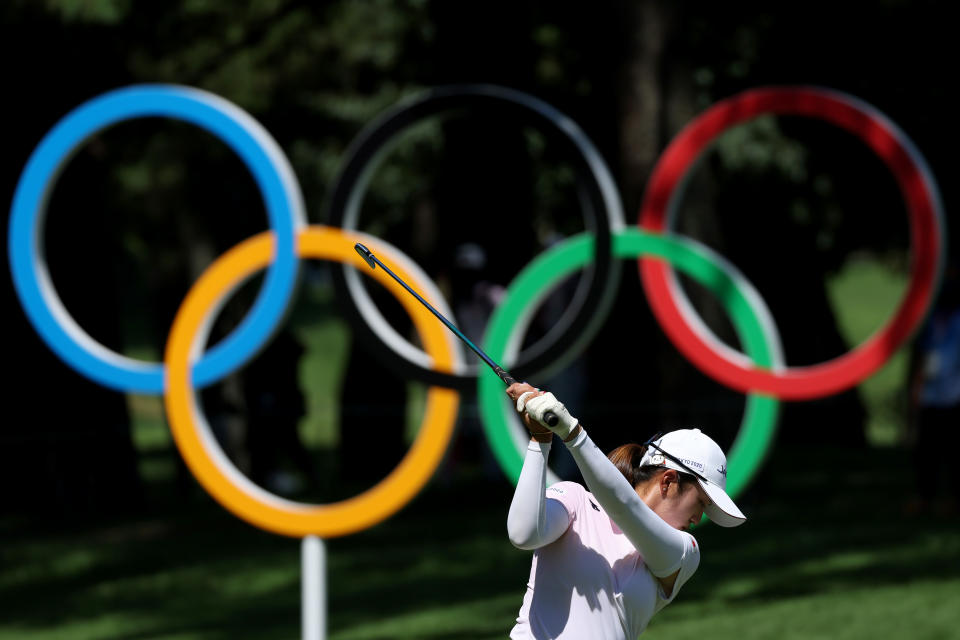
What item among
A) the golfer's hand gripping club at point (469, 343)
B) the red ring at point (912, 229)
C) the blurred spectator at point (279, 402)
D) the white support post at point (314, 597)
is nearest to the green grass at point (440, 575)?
the blurred spectator at point (279, 402)

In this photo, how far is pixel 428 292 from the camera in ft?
26.0

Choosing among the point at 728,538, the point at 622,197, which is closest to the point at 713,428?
the point at 728,538

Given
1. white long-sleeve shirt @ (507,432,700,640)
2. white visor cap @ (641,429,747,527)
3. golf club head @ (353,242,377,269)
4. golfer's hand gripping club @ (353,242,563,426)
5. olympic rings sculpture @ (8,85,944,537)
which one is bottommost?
white long-sleeve shirt @ (507,432,700,640)

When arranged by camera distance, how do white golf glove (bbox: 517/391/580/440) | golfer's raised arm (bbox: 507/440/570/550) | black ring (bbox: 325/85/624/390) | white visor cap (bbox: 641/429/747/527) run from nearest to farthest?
white golf glove (bbox: 517/391/580/440) → golfer's raised arm (bbox: 507/440/570/550) → white visor cap (bbox: 641/429/747/527) → black ring (bbox: 325/85/624/390)

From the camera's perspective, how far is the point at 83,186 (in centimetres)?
1224

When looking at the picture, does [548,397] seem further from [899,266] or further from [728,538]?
[899,266]

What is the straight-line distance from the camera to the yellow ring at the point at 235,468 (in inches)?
297

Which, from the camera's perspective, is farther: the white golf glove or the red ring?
the red ring

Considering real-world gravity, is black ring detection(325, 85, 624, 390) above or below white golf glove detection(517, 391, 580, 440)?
above

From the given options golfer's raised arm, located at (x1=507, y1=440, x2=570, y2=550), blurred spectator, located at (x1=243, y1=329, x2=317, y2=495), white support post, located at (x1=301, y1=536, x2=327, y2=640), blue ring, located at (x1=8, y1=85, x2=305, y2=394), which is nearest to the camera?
golfer's raised arm, located at (x1=507, y1=440, x2=570, y2=550)

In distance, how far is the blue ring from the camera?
795cm

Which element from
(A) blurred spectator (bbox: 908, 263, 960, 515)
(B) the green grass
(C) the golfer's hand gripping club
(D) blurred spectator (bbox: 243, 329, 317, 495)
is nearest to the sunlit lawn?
(B) the green grass

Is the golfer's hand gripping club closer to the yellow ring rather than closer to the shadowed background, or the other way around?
the yellow ring

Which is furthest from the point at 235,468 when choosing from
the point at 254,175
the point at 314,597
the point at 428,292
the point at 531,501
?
the point at 531,501
